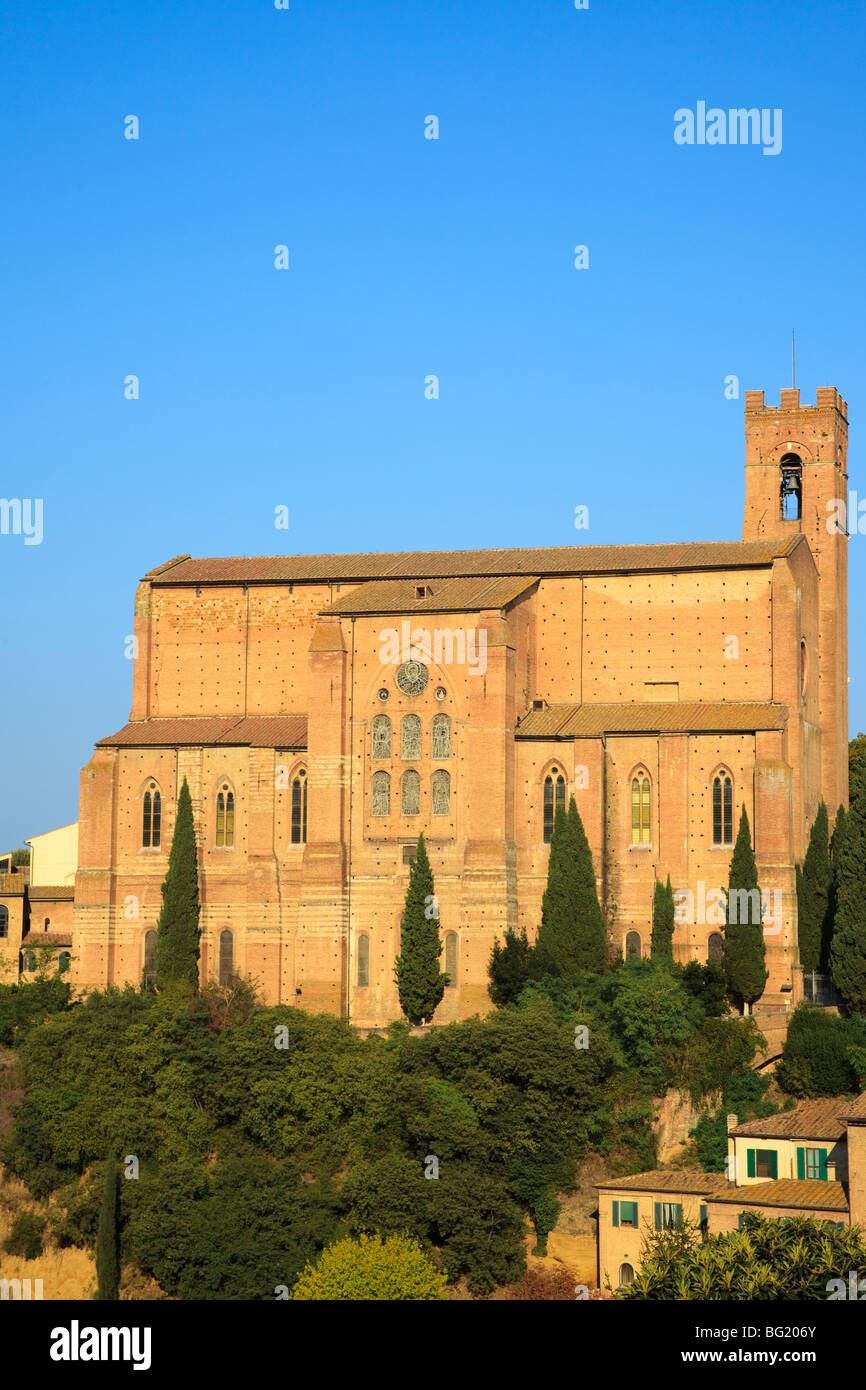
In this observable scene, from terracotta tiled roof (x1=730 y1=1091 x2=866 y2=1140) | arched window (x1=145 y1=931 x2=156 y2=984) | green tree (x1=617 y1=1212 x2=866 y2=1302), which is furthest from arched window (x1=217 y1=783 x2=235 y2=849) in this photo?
green tree (x1=617 y1=1212 x2=866 y2=1302)

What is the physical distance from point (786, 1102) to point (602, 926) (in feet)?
27.6

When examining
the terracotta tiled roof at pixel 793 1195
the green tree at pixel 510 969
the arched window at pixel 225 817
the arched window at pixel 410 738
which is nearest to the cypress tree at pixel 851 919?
the green tree at pixel 510 969

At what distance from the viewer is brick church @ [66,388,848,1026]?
187 feet

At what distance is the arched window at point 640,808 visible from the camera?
5772 centimetres

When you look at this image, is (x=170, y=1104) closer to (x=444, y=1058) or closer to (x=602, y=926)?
(x=444, y=1058)

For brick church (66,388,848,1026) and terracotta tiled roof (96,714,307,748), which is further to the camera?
terracotta tiled roof (96,714,307,748)

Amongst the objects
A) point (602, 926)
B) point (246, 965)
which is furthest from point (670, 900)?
point (246, 965)

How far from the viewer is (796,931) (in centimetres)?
5500

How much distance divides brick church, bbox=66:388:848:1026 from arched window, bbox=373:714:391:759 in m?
0.06

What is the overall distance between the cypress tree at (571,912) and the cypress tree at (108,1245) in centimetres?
1342

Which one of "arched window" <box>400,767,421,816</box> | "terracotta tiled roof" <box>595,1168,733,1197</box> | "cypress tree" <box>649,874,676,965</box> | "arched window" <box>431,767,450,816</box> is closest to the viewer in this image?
"terracotta tiled roof" <box>595,1168,733,1197</box>

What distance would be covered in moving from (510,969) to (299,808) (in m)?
9.50

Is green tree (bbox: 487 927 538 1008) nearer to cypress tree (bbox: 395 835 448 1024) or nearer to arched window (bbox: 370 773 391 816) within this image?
cypress tree (bbox: 395 835 448 1024)
